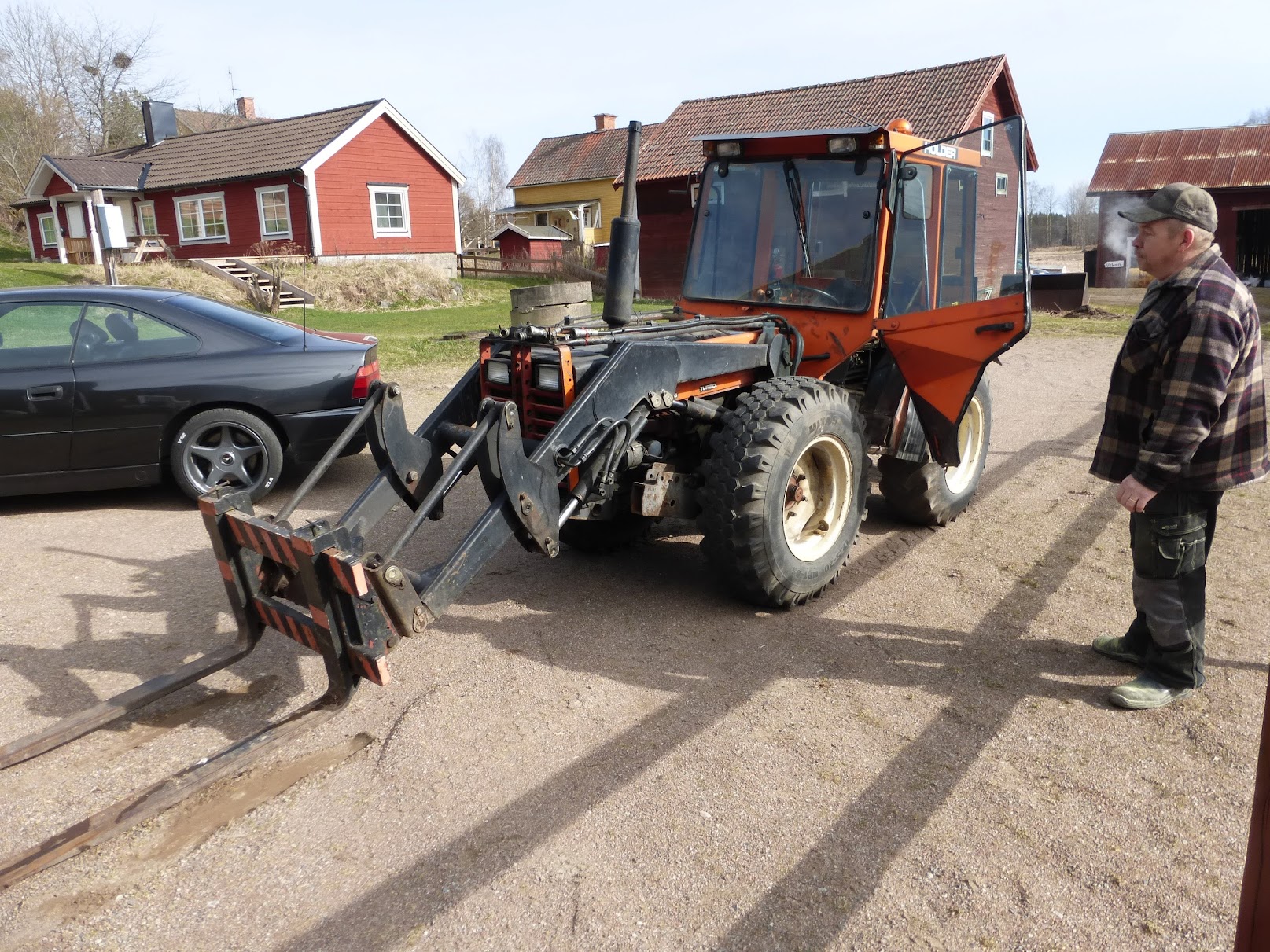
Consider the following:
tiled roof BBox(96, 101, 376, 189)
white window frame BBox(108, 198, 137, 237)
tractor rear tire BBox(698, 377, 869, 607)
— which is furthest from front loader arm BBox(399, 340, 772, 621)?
white window frame BBox(108, 198, 137, 237)

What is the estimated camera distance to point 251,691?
401 centimetres

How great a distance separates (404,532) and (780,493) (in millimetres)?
1802

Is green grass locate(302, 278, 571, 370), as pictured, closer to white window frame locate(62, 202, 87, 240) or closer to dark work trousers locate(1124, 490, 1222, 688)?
dark work trousers locate(1124, 490, 1222, 688)

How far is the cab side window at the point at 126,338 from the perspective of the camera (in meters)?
6.44

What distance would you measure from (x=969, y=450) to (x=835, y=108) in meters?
23.0

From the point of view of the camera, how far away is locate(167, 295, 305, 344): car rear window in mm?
6875

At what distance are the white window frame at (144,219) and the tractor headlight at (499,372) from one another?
99.8ft

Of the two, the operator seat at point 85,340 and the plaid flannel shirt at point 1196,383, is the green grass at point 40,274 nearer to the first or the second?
the operator seat at point 85,340

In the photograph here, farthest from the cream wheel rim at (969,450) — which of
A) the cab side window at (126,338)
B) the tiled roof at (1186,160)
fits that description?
the tiled roof at (1186,160)

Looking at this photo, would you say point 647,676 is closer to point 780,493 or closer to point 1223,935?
point 780,493

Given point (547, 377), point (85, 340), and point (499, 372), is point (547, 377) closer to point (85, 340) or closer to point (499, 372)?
point (499, 372)

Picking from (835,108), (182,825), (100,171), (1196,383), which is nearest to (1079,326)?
(835,108)

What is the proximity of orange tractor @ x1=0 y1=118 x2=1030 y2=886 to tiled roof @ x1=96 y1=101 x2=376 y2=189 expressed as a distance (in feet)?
81.8

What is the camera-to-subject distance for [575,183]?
1662 inches
